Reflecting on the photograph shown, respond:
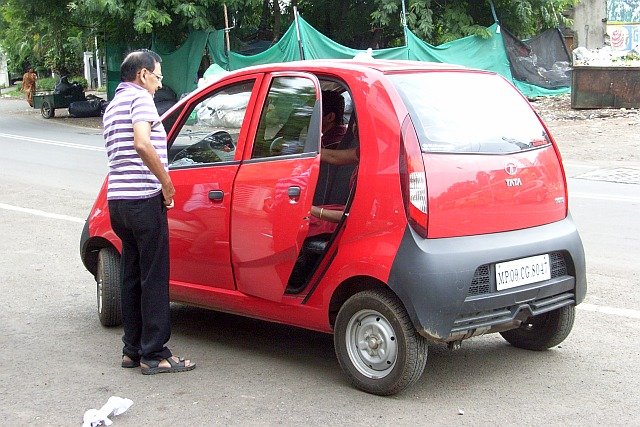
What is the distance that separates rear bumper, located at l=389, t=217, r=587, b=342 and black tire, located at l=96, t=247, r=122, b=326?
7.38ft

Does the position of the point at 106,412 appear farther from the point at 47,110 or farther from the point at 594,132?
the point at 47,110

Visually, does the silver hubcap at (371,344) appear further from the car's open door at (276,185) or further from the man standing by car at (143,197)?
the man standing by car at (143,197)

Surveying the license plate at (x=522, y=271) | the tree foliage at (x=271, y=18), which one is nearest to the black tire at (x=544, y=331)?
the license plate at (x=522, y=271)

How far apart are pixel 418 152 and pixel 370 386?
3.94 feet

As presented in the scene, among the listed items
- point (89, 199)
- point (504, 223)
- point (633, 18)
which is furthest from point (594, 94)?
point (504, 223)

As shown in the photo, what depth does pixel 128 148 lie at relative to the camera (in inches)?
194

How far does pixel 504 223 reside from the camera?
15.3 ft

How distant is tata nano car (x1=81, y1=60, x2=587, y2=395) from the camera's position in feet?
14.7

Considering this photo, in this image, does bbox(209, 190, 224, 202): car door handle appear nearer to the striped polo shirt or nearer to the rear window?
the striped polo shirt

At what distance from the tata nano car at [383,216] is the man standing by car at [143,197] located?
40cm

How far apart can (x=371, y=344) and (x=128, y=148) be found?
1.63 m

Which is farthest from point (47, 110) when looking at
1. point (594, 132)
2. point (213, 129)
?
point (213, 129)

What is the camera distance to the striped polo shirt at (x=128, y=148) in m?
4.90

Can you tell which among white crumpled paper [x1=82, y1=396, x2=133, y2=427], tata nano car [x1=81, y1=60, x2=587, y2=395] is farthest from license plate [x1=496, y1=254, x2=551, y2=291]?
white crumpled paper [x1=82, y1=396, x2=133, y2=427]
